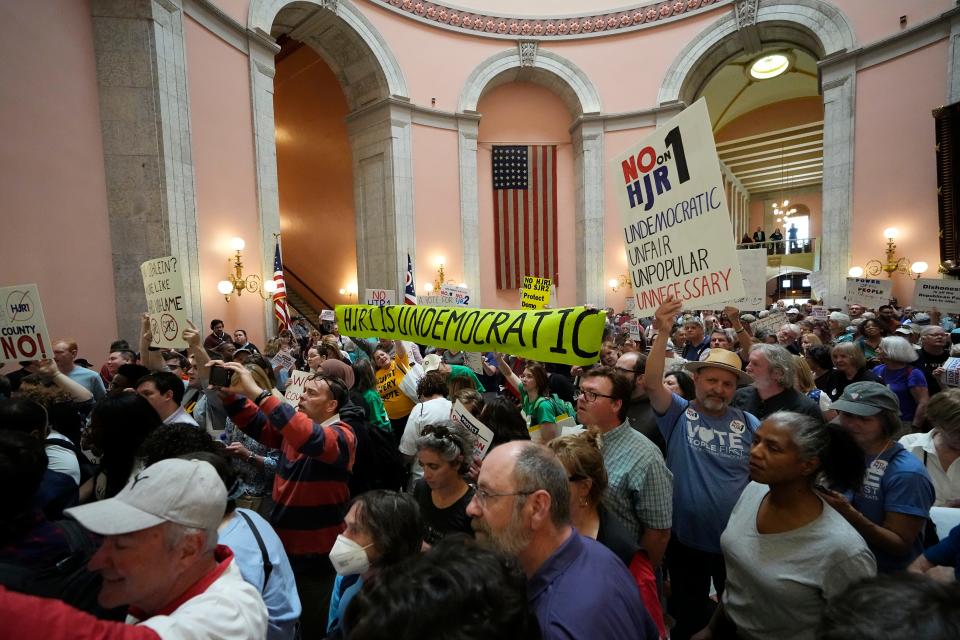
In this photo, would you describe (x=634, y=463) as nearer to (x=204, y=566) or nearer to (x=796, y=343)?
(x=204, y=566)

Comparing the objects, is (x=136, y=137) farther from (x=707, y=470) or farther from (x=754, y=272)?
(x=754, y=272)

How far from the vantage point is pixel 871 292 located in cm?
897

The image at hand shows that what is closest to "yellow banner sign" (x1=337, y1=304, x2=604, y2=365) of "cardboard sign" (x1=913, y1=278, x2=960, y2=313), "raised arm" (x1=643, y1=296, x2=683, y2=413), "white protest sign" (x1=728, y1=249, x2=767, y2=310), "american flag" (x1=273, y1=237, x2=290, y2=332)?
"raised arm" (x1=643, y1=296, x2=683, y2=413)

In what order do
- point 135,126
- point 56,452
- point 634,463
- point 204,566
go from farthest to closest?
point 135,126 < point 56,452 < point 634,463 < point 204,566

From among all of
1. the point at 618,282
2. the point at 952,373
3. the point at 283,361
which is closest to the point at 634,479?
the point at 952,373

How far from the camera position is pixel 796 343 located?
6809 millimetres

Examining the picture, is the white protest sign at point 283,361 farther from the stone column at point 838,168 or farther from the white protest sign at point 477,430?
the stone column at point 838,168

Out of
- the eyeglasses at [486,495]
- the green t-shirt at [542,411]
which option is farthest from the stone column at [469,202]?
the eyeglasses at [486,495]

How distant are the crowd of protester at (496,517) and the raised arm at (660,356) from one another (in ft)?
0.05

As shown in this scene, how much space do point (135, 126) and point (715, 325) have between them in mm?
10015

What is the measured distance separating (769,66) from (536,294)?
1947 cm

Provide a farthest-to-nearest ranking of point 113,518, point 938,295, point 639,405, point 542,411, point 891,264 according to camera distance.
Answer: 1. point 891,264
2. point 938,295
3. point 542,411
4. point 639,405
5. point 113,518

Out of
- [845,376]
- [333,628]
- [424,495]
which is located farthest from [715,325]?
[333,628]

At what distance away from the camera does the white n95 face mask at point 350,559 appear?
181 centimetres
